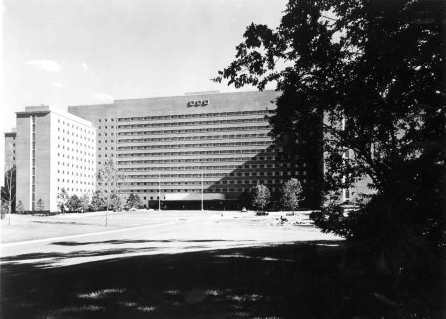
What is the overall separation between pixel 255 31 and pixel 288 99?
1.62 meters

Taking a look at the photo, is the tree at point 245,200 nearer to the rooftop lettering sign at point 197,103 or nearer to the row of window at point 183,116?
the row of window at point 183,116

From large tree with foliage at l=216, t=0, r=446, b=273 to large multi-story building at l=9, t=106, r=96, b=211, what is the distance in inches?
4049

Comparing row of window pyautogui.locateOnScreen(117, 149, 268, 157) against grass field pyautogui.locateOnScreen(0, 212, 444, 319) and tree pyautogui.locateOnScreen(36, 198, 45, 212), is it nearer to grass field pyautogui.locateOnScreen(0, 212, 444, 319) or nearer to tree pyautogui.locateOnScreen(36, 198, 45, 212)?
tree pyautogui.locateOnScreen(36, 198, 45, 212)

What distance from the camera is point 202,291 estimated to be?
7.80 meters

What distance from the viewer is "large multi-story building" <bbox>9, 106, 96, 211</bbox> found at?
10131 centimetres

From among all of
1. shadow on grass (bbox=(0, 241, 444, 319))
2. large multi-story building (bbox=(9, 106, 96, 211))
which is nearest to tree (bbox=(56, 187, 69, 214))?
large multi-story building (bbox=(9, 106, 96, 211))

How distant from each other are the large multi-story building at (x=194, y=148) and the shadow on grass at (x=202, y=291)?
98391mm

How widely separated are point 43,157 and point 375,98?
110 metres

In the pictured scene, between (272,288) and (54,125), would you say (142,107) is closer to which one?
(54,125)

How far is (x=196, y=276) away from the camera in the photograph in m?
9.26

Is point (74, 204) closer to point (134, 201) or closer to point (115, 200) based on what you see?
point (134, 201)

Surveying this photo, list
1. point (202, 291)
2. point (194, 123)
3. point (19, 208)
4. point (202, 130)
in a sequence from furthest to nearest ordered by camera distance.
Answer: point (194, 123)
point (202, 130)
point (19, 208)
point (202, 291)

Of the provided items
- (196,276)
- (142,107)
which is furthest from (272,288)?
(142,107)

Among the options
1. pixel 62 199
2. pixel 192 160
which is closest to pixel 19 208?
pixel 62 199
